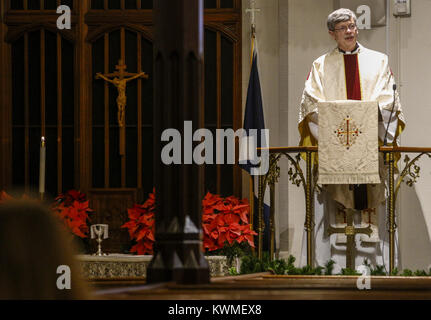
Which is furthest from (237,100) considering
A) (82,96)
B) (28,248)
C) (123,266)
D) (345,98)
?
(28,248)

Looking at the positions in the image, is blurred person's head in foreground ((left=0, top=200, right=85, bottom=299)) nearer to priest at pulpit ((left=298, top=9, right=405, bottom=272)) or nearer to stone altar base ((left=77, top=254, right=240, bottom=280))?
priest at pulpit ((left=298, top=9, right=405, bottom=272))

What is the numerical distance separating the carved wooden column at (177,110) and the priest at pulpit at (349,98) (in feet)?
10.2

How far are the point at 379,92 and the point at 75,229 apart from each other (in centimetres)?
291

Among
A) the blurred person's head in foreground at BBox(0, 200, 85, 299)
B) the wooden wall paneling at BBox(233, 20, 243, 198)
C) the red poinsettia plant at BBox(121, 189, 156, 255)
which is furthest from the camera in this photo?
the wooden wall paneling at BBox(233, 20, 243, 198)

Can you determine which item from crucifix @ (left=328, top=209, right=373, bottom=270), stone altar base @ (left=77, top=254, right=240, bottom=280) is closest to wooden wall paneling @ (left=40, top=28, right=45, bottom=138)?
stone altar base @ (left=77, top=254, right=240, bottom=280)

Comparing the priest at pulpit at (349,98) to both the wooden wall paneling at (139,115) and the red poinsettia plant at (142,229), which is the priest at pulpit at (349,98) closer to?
the red poinsettia plant at (142,229)

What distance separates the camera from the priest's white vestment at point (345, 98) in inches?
258

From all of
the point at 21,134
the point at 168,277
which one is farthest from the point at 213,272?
the point at 168,277

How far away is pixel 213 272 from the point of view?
7.09 meters

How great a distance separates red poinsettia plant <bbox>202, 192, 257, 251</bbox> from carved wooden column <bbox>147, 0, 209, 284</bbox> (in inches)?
144

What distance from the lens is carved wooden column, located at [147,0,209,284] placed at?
11.5ft

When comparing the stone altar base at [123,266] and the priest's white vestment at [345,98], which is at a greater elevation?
the priest's white vestment at [345,98]

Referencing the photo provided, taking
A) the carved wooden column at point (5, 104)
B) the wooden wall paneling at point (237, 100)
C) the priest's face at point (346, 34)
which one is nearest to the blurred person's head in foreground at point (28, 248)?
the priest's face at point (346, 34)
